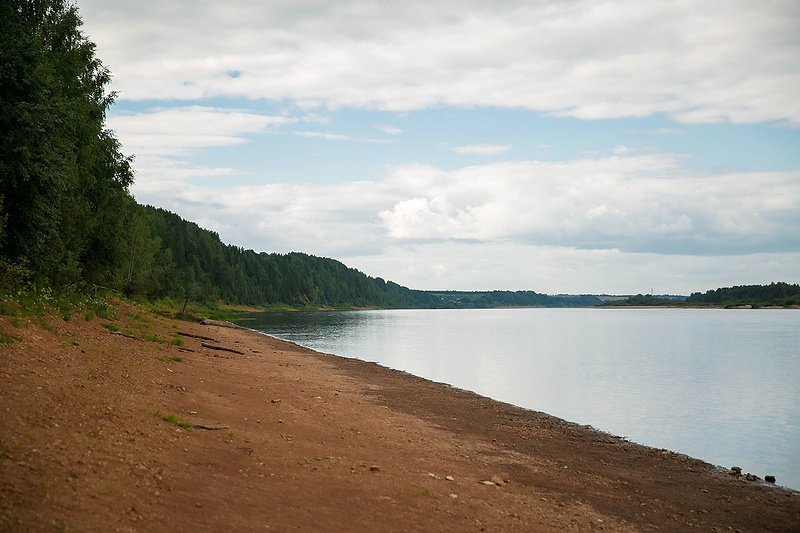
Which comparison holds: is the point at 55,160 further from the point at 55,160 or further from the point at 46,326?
the point at 46,326

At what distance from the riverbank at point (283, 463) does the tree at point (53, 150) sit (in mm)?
7238

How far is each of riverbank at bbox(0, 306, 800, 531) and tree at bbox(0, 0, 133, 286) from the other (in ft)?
23.7

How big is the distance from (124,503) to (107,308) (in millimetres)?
31327

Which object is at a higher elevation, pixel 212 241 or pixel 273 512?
pixel 212 241

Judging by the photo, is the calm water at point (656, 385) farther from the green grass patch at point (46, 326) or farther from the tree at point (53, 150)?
the tree at point (53, 150)

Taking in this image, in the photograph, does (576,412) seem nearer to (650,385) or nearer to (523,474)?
(650,385)

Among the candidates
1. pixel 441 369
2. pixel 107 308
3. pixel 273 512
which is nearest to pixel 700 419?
pixel 441 369

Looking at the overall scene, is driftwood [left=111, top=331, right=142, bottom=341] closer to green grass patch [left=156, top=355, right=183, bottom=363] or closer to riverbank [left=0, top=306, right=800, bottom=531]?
riverbank [left=0, top=306, right=800, bottom=531]

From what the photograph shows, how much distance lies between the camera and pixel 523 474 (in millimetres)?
17984

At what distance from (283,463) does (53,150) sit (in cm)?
2414

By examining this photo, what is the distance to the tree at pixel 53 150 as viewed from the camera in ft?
94.1

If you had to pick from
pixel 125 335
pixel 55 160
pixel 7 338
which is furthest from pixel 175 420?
pixel 55 160

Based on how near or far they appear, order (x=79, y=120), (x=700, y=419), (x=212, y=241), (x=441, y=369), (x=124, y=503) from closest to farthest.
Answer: (x=124, y=503) < (x=700, y=419) < (x=79, y=120) < (x=441, y=369) < (x=212, y=241)

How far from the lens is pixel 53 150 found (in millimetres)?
30953
